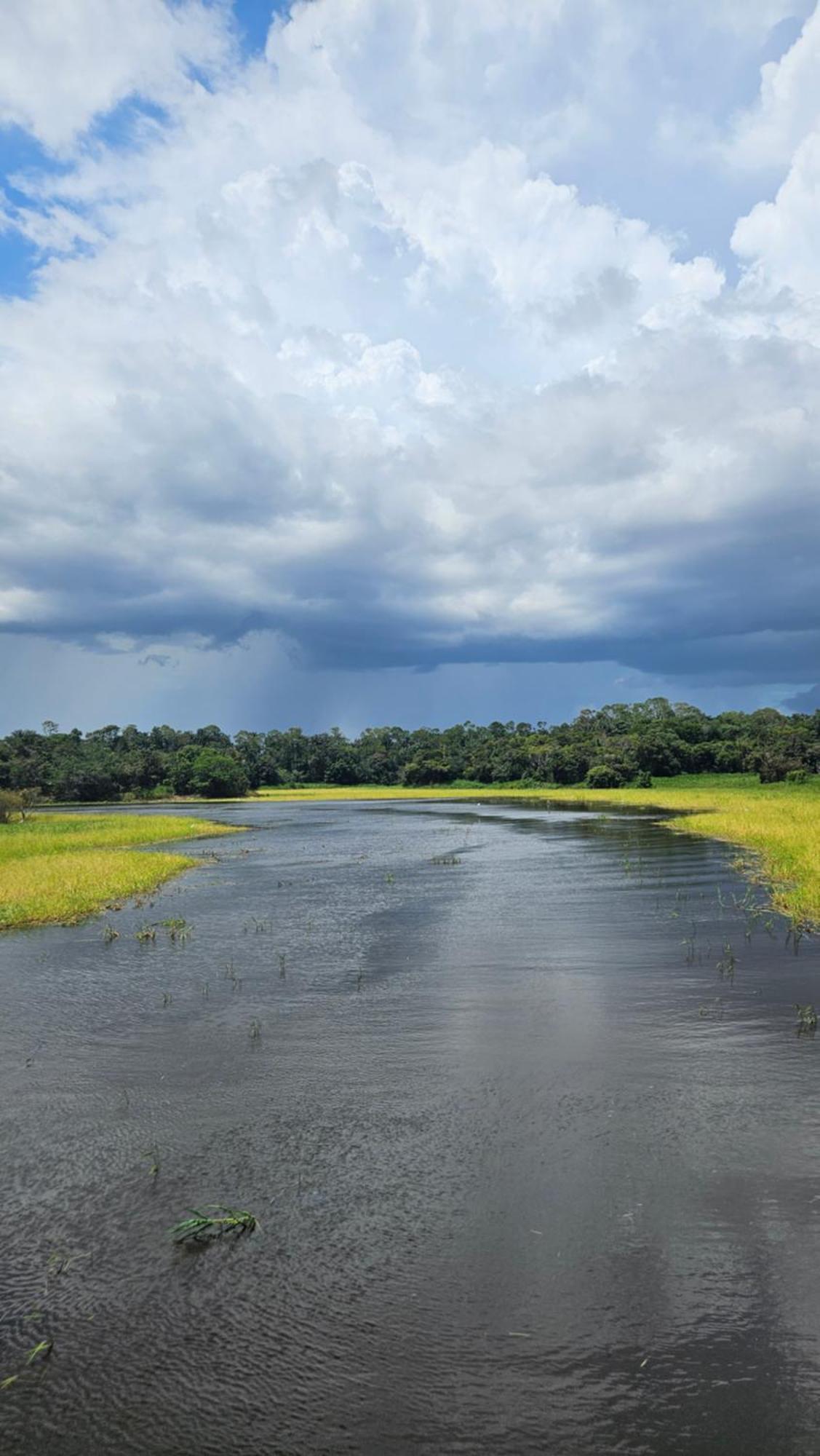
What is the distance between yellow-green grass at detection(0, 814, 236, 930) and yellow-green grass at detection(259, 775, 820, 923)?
24.0 meters

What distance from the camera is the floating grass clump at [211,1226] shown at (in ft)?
28.8

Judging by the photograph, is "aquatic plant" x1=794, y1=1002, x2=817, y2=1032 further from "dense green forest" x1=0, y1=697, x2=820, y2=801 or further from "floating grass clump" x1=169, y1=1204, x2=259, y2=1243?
"dense green forest" x1=0, y1=697, x2=820, y2=801

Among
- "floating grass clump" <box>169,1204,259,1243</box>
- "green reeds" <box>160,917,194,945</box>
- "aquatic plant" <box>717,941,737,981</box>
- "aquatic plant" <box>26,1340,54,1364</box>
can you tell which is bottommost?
"green reeds" <box>160,917,194,945</box>

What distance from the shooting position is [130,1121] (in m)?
11.6

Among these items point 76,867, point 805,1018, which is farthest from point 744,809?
point 805,1018

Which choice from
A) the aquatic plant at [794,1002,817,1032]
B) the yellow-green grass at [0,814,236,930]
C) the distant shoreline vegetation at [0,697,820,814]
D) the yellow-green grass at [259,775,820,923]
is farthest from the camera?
the distant shoreline vegetation at [0,697,820,814]

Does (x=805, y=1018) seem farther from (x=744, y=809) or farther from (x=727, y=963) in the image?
(x=744, y=809)

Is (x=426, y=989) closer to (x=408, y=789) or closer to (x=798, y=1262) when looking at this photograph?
(x=798, y=1262)

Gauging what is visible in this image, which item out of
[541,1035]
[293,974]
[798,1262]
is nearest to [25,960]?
[293,974]

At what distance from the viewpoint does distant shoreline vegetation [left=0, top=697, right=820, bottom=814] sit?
11969cm

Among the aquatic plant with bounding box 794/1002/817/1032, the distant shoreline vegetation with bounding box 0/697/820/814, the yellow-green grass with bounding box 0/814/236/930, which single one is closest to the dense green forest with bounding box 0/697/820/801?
the distant shoreline vegetation with bounding box 0/697/820/814

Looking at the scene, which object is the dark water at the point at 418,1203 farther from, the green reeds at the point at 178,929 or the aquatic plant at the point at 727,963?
the green reeds at the point at 178,929

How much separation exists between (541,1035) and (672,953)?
292 inches

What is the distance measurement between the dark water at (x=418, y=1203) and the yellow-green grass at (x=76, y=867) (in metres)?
8.45
